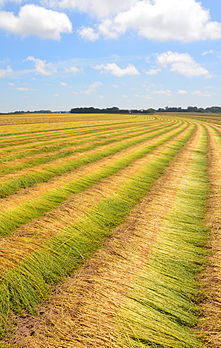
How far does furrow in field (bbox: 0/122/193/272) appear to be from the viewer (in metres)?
4.62

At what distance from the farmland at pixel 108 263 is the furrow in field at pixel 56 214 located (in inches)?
0.9

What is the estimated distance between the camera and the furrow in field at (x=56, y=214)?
4.62m

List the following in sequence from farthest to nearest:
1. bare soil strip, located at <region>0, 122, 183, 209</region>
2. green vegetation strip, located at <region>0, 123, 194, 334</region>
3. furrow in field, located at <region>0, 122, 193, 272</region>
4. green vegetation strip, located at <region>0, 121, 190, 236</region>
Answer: bare soil strip, located at <region>0, 122, 183, 209</region>
green vegetation strip, located at <region>0, 121, 190, 236</region>
furrow in field, located at <region>0, 122, 193, 272</region>
green vegetation strip, located at <region>0, 123, 194, 334</region>

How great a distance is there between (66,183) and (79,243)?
4122mm

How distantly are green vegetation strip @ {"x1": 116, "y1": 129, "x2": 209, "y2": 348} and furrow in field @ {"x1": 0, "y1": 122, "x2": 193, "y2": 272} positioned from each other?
2.13m

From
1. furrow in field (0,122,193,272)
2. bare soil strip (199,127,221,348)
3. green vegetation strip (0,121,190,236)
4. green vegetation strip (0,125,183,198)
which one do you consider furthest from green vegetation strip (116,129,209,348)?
green vegetation strip (0,125,183,198)

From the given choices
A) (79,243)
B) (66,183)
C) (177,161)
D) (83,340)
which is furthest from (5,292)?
(177,161)

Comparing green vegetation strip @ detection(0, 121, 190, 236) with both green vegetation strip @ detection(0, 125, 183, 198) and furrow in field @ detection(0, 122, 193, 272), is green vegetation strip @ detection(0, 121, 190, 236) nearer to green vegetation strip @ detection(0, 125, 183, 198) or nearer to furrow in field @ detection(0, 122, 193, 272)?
furrow in field @ detection(0, 122, 193, 272)

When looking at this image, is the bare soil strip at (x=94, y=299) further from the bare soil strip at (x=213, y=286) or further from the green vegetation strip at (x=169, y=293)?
the bare soil strip at (x=213, y=286)

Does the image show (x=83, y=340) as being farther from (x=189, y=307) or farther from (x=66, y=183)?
(x=66, y=183)

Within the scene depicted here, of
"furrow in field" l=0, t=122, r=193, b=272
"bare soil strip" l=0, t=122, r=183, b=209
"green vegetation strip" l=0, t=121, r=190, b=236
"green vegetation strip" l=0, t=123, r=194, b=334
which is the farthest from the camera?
"bare soil strip" l=0, t=122, r=183, b=209

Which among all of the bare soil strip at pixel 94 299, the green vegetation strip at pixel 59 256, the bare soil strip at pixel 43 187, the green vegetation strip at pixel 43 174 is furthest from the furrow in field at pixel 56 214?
the green vegetation strip at pixel 43 174

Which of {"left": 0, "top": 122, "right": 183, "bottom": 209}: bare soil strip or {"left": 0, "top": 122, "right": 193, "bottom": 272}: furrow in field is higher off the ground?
{"left": 0, "top": 122, "right": 183, "bottom": 209}: bare soil strip

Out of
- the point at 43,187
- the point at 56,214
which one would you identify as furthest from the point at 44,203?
the point at 43,187
